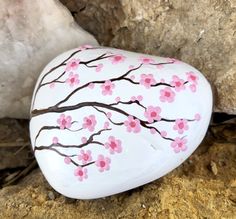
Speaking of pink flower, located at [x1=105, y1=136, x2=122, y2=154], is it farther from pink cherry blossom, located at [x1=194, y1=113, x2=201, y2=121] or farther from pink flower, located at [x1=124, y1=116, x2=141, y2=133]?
pink cherry blossom, located at [x1=194, y1=113, x2=201, y2=121]

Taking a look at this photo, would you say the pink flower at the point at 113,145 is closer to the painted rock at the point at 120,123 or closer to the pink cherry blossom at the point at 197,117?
the painted rock at the point at 120,123

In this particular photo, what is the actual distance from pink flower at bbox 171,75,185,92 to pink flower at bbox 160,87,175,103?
0.01 meters

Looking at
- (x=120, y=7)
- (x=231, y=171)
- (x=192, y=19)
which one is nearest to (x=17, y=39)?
(x=120, y=7)

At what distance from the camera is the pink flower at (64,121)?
99cm

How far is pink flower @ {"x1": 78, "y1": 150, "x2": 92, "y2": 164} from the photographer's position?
97cm

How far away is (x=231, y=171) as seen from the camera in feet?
3.35

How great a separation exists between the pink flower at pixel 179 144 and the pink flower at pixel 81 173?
0.48 ft

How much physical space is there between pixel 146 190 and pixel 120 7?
337 millimetres

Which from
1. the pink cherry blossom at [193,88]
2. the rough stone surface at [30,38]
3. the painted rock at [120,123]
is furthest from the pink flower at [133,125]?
the rough stone surface at [30,38]

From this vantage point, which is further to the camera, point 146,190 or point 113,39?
point 113,39

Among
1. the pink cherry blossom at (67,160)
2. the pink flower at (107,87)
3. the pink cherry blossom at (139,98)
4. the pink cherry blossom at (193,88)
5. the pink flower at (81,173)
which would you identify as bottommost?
the pink flower at (81,173)

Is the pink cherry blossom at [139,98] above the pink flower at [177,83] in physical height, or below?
below

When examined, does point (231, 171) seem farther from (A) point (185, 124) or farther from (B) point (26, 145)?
(B) point (26, 145)

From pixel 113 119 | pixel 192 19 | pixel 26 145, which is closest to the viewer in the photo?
pixel 113 119
